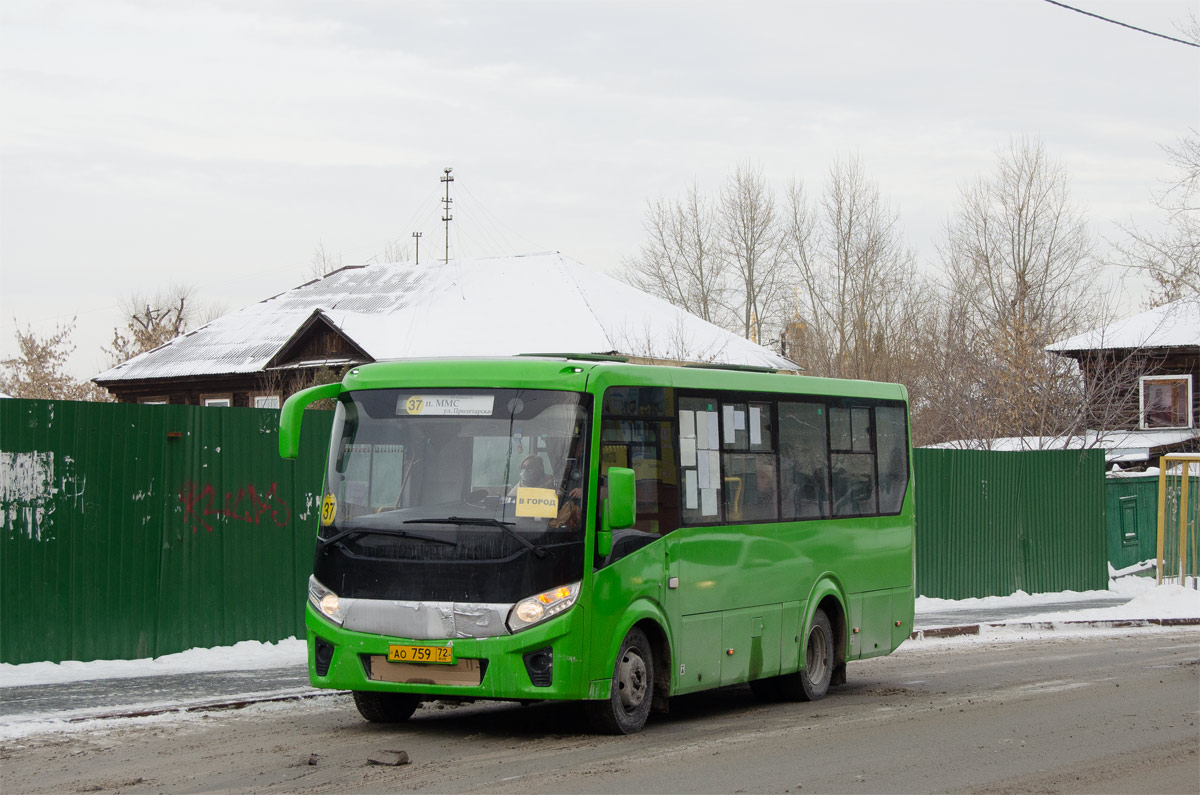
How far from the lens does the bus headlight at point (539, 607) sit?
9250 millimetres

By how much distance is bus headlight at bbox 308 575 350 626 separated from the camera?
31.7 ft

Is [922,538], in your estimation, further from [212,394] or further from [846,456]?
[212,394]

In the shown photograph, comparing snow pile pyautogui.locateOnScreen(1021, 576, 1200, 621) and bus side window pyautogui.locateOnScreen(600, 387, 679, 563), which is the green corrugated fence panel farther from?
bus side window pyautogui.locateOnScreen(600, 387, 679, 563)

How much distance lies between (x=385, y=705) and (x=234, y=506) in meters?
4.26

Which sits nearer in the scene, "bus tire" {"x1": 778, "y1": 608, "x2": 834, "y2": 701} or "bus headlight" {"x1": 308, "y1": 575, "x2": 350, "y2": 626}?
"bus headlight" {"x1": 308, "y1": 575, "x2": 350, "y2": 626}

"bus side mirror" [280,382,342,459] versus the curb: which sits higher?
"bus side mirror" [280,382,342,459]

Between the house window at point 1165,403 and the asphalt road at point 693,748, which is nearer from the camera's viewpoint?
the asphalt road at point 693,748

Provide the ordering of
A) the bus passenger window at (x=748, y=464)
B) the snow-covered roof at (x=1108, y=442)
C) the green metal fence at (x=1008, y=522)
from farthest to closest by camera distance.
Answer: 1. the snow-covered roof at (x=1108, y=442)
2. the green metal fence at (x=1008, y=522)
3. the bus passenger window at (x=748, y=464)

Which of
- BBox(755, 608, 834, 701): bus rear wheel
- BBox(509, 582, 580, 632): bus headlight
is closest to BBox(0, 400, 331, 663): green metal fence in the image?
BBox(509, 582, 580, 632): bus headlight

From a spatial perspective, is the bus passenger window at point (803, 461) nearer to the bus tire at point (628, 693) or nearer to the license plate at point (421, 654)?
the bus tire at point (628, 693)

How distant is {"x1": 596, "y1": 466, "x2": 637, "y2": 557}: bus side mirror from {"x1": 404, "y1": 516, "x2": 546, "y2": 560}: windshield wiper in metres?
0.45

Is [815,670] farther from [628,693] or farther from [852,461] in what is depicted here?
Result: [628,693]

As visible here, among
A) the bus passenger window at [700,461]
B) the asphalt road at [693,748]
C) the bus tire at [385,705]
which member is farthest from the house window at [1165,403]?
the bus tire at [385,705]

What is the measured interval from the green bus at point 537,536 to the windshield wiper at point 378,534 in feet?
0.05
